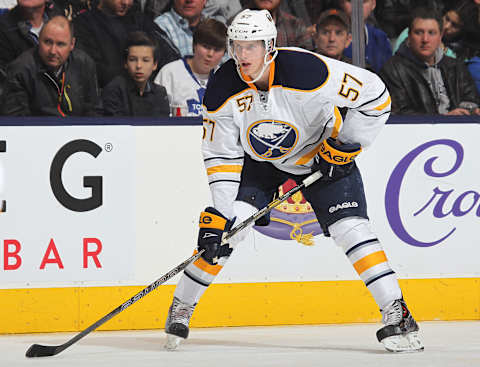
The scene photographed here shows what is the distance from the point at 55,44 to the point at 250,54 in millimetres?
1467

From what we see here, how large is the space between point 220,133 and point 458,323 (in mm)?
1582

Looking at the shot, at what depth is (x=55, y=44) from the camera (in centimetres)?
434

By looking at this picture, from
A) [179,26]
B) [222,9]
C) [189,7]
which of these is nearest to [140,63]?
[179,26]

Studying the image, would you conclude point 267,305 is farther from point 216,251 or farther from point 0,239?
point 0,239

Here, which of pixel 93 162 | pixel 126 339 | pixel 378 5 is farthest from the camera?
pixel 378 5

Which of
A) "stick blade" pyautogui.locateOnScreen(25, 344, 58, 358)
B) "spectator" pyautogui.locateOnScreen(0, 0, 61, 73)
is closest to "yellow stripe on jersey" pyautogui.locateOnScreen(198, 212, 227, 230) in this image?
"stick blade" pyautogui.locateOnScreen(25, 344, 58, 358)

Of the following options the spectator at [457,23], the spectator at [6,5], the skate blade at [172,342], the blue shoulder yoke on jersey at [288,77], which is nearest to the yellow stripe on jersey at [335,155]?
the blue shoulder yoke on jersey at [288,77]

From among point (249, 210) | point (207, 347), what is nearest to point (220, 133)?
point (249, 210)

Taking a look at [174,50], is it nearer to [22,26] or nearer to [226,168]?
[22,26]

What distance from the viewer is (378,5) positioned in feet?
15.7

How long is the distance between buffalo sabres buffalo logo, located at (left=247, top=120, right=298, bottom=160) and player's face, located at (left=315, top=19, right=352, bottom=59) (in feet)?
4.21

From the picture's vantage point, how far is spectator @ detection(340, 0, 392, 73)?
4.51 meters

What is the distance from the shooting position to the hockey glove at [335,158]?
10.7 ft

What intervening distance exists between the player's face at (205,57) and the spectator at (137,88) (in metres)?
0.21
